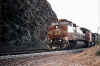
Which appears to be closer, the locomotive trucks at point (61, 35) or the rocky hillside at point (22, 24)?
the locomotive trucks at point (61, 35)

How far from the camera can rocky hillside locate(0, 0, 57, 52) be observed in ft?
68.5

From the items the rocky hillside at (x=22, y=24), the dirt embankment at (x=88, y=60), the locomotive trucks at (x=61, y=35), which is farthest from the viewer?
the rocky hillside at (x=22, y=24)

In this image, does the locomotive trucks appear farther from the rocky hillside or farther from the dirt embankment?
the rocky hillside

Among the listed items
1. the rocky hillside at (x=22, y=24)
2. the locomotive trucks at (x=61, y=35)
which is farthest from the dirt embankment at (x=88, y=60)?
the rocky hillside at (x=22, y=24)

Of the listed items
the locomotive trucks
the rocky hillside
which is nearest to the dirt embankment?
the locomotive trucks

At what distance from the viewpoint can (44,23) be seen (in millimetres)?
30281

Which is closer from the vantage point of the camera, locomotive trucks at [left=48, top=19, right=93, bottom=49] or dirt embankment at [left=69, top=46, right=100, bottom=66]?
dirt embankment at [left=69, top=46, right=100, bottom=66]

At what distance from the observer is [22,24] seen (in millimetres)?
23922

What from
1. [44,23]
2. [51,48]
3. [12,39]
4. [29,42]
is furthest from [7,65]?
[44,23]

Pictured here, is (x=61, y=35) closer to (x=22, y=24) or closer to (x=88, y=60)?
(x=88, y=60)

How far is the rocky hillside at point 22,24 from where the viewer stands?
822 inches

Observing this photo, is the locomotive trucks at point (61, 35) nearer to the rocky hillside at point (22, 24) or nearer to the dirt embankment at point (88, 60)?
the dirt embankment at point (88, 60)

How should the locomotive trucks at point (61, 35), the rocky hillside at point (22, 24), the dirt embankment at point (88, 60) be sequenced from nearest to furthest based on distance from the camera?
the dirt embankment at point (88, 60) → the locomotive trucks at point (61, 35) → the rocky hillside at point (22, 24)

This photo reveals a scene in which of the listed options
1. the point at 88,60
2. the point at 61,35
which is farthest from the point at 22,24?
the point at 88,60
